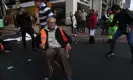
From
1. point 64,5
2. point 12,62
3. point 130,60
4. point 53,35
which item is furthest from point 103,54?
point 64,5

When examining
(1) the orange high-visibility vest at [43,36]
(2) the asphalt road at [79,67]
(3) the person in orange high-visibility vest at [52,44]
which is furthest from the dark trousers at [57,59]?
(2) the asphalt road at [79,67]

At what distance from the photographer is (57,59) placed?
17.6ft

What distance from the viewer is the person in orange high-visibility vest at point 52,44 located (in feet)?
17.2

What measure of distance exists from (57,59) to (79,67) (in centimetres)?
158

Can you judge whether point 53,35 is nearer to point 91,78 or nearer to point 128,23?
point 91,78

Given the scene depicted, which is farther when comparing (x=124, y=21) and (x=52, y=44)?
(x=124, y=21)

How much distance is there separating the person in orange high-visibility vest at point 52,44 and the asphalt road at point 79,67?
2.26 feet

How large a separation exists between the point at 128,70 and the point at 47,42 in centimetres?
235

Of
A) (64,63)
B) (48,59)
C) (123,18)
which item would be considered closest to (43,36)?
(48,59)

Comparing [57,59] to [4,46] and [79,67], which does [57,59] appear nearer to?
[79,67]

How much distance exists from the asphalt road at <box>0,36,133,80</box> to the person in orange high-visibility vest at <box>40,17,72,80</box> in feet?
A: 2.26

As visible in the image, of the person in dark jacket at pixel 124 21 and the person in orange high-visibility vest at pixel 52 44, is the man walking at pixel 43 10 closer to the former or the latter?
the person in orange high-visibility vest at pixel 52 44

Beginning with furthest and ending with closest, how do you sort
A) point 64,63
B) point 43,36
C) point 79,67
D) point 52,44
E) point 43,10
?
point 79,67
point 43,10
point 52,44
point 43,36
point 64,63

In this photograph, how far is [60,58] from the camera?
17.1ft
